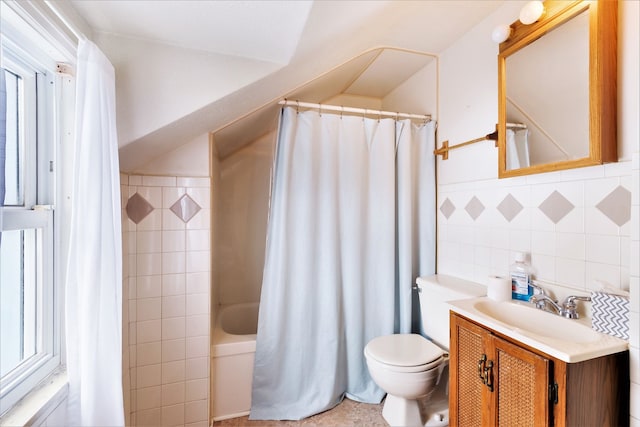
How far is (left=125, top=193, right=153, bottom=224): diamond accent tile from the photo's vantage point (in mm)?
1577

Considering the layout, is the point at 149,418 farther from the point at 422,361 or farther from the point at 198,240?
the point at 422,361

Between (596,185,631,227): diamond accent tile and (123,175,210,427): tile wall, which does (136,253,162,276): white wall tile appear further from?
(596,185,631,227): diamond accent tile

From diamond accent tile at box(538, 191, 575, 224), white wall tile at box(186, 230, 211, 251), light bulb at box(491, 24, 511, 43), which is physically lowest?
white wall tile at box(186, 230, 211, 251)

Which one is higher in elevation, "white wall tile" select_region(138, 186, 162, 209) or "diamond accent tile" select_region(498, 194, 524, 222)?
"white wall tile" select_region(138, 186, 162, 209)

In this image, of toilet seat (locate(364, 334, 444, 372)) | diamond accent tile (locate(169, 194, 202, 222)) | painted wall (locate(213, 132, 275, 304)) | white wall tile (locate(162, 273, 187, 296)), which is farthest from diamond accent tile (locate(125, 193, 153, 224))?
toilet seat (locate(364, 334, 444, 372))

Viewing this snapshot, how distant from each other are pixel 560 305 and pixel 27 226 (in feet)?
6.41

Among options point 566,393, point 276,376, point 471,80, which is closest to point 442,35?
point 471,80

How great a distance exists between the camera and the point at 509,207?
1.48 meters

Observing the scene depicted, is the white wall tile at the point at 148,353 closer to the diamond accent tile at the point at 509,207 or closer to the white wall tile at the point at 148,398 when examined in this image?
the white wall tile at the point at 148,398

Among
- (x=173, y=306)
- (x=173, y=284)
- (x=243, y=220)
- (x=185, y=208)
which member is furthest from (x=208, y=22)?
(x=243, y=220)

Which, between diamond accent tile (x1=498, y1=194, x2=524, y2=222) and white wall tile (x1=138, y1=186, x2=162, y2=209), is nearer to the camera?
diamond accent tile (x1=498, y1=194, x2=524, y2=222)

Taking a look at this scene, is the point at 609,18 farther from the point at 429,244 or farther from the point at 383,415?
the point at 383,415

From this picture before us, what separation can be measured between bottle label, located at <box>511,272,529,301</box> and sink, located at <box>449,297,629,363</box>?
0.22ft

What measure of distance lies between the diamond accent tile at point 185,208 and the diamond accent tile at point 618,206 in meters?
1.89
